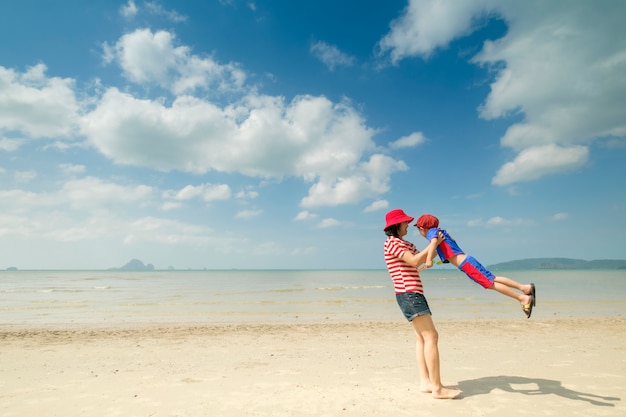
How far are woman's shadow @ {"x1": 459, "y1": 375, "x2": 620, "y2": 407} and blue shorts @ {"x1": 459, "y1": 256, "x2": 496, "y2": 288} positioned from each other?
1654 mm

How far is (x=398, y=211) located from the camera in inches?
196

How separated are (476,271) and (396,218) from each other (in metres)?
1.20

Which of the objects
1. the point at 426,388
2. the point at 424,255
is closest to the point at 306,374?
the point at 426,388

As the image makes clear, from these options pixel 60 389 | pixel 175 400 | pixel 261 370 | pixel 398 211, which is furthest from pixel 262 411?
pixel 60 389

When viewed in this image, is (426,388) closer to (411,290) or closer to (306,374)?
(411,290)

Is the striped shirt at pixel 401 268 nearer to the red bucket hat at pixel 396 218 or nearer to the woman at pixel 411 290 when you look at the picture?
the woman at pixel 411 290

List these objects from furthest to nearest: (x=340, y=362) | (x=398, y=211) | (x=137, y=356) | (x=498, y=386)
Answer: (x=137, y=356) < (x=340, y=362) < (x=498, y=386) < (x=398, y=211)

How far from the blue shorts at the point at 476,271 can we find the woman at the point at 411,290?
1.57 ft

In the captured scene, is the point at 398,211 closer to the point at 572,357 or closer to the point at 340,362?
the point at 340,362

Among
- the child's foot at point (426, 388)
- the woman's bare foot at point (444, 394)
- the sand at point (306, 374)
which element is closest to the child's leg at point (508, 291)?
the sand at point (306, 374)

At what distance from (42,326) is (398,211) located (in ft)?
51.0

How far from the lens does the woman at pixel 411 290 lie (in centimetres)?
474

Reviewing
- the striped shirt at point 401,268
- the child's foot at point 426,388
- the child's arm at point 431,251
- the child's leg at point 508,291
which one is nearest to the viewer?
the child's arm at point 431,251

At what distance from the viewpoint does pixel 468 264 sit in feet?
15.5
